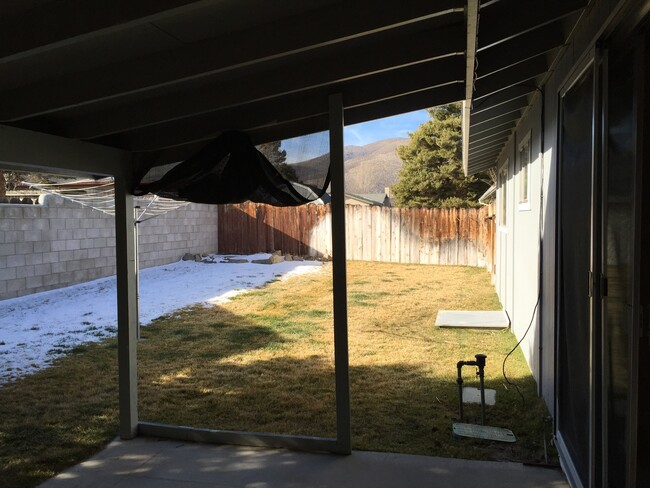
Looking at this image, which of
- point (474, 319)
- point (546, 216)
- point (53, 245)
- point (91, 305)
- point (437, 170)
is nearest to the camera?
point (546, 216)

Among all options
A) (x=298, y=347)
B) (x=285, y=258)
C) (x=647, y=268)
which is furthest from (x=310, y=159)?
(x=285, y=258)

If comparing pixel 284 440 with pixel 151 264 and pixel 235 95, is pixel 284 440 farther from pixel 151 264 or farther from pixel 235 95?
pixel 151 264

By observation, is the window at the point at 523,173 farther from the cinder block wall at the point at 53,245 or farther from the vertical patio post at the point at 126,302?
the cinder block wall at the point at 53,245

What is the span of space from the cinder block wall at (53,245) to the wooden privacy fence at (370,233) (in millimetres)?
4665

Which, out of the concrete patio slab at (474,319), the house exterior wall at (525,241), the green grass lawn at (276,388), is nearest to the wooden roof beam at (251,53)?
the house exterior wall at (525,241)

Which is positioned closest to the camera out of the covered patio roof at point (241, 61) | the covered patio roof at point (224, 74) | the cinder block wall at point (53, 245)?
the covered patio roof at point (241, 61)

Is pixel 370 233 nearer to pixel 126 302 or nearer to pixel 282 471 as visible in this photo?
pixel 126 302

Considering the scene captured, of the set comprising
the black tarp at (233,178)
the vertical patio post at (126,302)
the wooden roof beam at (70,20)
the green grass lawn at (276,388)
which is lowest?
the green grass lawn at (276,388)

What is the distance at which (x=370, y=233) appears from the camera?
16875mm

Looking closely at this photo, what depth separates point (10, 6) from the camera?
1.98 m

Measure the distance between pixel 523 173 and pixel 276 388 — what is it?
11.1 ft

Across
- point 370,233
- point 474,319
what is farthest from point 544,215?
point 370,233

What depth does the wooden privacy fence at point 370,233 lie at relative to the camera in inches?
630

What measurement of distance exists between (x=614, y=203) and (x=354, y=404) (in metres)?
2.91
